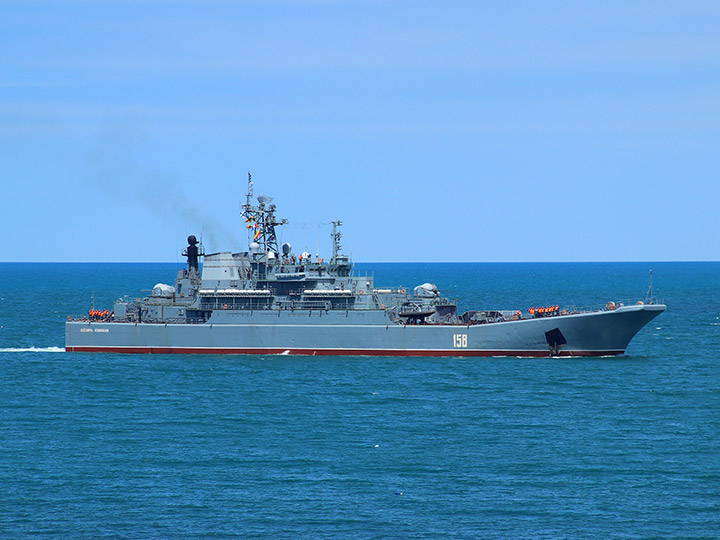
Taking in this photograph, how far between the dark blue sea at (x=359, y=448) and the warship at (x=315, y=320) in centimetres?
121

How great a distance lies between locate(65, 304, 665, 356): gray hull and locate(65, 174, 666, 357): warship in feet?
0.22

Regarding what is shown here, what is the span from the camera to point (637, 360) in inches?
2414

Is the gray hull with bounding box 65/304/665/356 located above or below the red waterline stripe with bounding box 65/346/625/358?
above

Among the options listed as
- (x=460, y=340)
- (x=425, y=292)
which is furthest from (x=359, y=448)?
(x=425, y=292)

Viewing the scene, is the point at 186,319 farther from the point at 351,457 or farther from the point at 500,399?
the point at 351,457

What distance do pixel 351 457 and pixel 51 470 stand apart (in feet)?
37.5

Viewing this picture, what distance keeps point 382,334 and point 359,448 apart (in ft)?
75.6

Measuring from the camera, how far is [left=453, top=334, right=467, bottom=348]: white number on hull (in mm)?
60375

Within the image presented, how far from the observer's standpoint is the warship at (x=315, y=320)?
60.2 m

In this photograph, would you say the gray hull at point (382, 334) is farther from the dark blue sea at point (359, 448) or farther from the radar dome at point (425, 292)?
the radar dome at point (425, 292)

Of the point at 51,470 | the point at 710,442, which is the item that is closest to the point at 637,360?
the point at 710,442

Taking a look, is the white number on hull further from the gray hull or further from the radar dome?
the radar dome

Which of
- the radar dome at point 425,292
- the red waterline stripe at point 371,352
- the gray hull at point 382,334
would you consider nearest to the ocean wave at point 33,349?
the gray hull at point 382,334

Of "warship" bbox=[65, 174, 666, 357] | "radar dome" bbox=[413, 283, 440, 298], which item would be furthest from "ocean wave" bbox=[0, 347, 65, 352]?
"radar dome" bbox=[413, 283, 440, 298]
